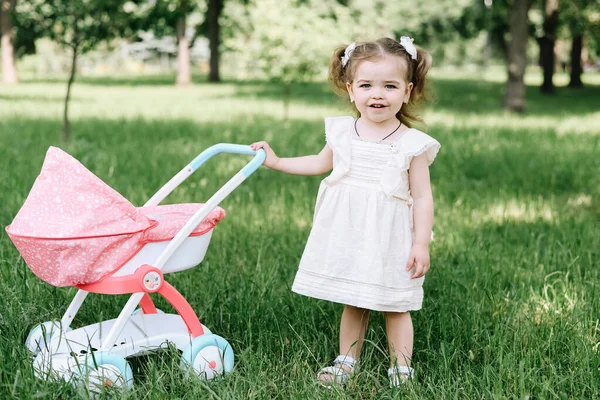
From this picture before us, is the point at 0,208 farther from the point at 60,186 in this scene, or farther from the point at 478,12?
the point at 478,12

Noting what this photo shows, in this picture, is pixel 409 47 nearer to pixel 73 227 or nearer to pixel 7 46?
pixel 73 227

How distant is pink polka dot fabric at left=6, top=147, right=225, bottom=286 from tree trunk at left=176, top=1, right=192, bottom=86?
23.0 m

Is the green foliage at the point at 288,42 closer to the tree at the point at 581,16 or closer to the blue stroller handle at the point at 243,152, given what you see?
the blue stroller handle at the point at 243,152

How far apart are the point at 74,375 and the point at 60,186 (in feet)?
1.95

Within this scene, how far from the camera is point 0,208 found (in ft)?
15.8

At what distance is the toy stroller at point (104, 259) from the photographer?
7.79 ft

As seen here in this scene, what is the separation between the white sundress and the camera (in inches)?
106

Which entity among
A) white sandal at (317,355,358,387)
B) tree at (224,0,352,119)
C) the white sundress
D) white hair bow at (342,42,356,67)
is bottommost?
white sandal at (317,355,358,387)

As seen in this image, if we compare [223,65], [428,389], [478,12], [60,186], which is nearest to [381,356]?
[428,389]

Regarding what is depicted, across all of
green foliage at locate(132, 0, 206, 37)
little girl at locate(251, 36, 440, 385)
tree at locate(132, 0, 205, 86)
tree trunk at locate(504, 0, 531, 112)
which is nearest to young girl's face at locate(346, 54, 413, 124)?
little girl at locate(251, 36, 440, 385)

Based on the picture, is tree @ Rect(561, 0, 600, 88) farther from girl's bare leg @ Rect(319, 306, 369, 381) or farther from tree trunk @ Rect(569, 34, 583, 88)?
girl's bare leg @ Rect(319, 306, 369, 381)

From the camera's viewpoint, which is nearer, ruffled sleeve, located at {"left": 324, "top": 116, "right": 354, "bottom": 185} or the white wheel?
the white wheel

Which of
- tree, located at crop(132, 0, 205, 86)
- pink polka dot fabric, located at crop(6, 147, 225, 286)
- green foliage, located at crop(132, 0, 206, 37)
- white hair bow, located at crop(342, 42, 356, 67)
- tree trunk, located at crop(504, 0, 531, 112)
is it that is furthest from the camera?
green foliage, located at crop(132, 0, 206, 37)

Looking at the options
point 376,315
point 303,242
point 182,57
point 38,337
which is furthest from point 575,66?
point 38,337
